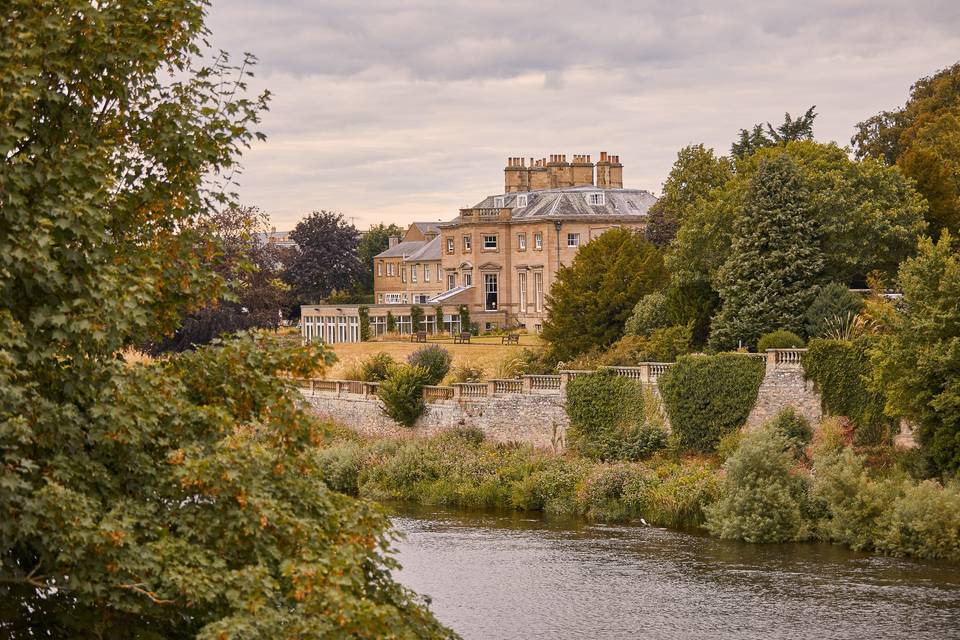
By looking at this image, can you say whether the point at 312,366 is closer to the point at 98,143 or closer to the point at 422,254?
the point at 98,143

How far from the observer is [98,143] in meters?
12.4

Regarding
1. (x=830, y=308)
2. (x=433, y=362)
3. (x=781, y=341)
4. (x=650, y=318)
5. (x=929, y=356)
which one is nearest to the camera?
(x=929, y=356)

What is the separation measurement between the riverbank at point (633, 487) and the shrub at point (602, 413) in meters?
0.73

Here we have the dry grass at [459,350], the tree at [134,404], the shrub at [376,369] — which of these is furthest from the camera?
the dry grass at [459,350]

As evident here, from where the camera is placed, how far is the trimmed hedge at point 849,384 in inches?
1315

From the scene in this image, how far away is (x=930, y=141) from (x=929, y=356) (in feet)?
106

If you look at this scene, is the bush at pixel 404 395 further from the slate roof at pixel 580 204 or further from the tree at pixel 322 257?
the tree at pixel 322 257

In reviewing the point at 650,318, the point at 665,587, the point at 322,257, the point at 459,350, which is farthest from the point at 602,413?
the point at 322,257

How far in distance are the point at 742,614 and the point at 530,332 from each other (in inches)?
1737

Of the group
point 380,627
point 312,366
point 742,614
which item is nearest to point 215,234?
point 312,366

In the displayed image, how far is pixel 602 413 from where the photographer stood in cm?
3978

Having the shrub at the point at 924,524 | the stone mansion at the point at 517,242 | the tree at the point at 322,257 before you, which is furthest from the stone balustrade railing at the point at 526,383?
the tree at the point at 322,257

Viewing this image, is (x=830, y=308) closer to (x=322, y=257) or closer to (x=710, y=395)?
(x=710, y=395)

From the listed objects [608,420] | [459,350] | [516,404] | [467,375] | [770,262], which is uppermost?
[770,262]
